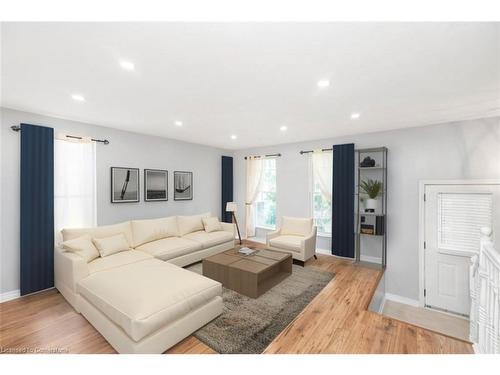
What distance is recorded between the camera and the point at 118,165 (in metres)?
4.04

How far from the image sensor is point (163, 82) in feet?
7.22

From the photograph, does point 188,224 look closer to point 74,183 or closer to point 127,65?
point 74,183

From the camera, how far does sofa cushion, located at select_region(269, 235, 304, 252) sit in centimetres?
409

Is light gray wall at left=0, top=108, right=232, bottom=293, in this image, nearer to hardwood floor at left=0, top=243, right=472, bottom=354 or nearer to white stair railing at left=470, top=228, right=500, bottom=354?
hardwood floor at left=0, top=243, right=472, bottom=354

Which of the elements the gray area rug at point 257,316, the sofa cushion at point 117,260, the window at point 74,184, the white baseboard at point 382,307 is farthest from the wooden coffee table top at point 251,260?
the window at point 74,184

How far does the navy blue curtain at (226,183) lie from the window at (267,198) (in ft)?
2.78

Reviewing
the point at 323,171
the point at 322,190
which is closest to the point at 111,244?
the point at 322,190

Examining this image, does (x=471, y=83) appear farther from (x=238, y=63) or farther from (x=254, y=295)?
(x=254, y=295)

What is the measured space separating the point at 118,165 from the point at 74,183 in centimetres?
73

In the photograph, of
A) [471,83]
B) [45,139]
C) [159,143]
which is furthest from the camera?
[159,143]

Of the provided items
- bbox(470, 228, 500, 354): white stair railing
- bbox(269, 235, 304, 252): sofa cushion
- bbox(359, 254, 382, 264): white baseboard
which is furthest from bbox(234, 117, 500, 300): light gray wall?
bbox(470, 228, 500, 354): white stair railing
